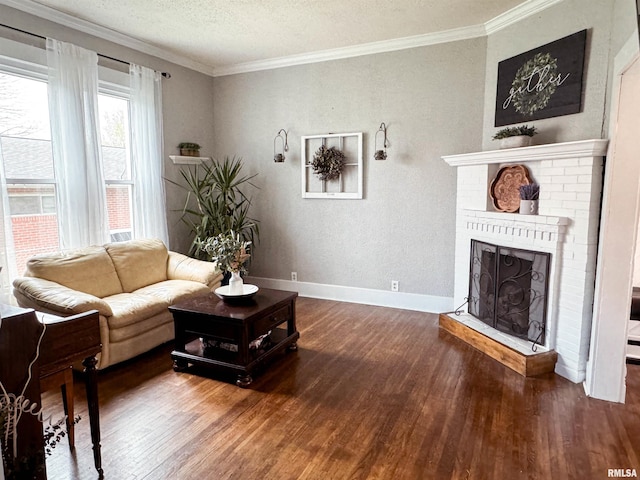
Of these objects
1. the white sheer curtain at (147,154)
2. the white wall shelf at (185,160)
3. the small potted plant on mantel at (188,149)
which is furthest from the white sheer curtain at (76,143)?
the small potted plant on mantel at (188,149)

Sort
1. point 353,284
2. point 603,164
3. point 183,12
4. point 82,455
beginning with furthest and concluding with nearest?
point 353,284, point 183,12, point 603,164, point 82,455

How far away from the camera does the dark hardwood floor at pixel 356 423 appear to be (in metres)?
1.93

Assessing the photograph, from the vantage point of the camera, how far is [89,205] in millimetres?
3617

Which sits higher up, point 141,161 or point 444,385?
point 141,161

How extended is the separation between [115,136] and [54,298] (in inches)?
80.0

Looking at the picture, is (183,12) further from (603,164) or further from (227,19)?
(603,164)

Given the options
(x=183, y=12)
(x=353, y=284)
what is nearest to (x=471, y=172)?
(x=353, y=284)

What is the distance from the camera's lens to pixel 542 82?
3.16 metres

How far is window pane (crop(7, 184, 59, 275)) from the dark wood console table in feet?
6.79

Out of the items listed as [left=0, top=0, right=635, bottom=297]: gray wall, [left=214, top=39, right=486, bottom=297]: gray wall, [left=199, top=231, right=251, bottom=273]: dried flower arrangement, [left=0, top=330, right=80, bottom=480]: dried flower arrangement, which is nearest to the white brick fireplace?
[left=0, top=0, right=635, bottom=297]: gray wall

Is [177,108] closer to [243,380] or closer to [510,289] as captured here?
[243,380]

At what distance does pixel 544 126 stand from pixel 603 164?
25.6 inches

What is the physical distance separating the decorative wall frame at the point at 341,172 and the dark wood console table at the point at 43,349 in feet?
10.7

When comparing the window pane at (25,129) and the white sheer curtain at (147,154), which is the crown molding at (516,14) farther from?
the window pane at (25,129)
